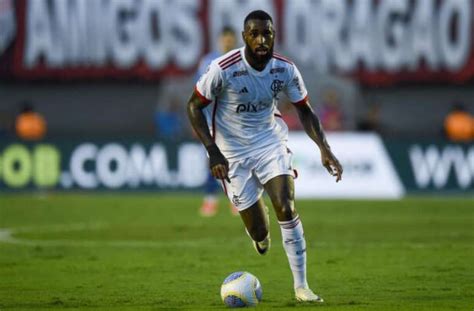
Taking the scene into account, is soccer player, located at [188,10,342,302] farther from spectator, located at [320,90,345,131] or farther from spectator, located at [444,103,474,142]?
spectator, located at [444,103,474,142]

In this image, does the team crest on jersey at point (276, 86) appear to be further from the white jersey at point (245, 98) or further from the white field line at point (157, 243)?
the white field line at point (157, 243)

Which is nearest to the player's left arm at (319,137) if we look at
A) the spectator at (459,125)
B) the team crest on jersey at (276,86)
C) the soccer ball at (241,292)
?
the team crest on jersey at (276,86)

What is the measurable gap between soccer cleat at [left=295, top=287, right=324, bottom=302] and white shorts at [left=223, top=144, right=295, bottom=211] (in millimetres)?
1075

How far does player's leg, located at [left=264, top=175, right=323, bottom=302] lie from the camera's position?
33.8ft

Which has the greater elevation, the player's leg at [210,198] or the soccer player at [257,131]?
the soccer player at [257,131]

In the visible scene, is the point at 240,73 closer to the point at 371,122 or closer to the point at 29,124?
the point at 371,122

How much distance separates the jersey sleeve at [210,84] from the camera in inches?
417

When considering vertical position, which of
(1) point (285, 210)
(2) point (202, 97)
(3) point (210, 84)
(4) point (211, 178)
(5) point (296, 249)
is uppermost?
(3) point (210, 84)

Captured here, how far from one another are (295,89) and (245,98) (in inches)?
17.7

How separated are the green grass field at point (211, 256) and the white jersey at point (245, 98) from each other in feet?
4.54

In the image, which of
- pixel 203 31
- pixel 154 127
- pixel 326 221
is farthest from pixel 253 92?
pixel 154 127

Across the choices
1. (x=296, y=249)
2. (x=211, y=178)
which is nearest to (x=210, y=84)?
(x=296, y=249)

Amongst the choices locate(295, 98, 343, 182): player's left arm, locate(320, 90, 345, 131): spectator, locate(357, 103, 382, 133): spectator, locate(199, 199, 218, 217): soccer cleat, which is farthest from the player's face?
locate(357, 103, 382, 133): spectator

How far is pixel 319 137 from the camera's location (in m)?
10.8
